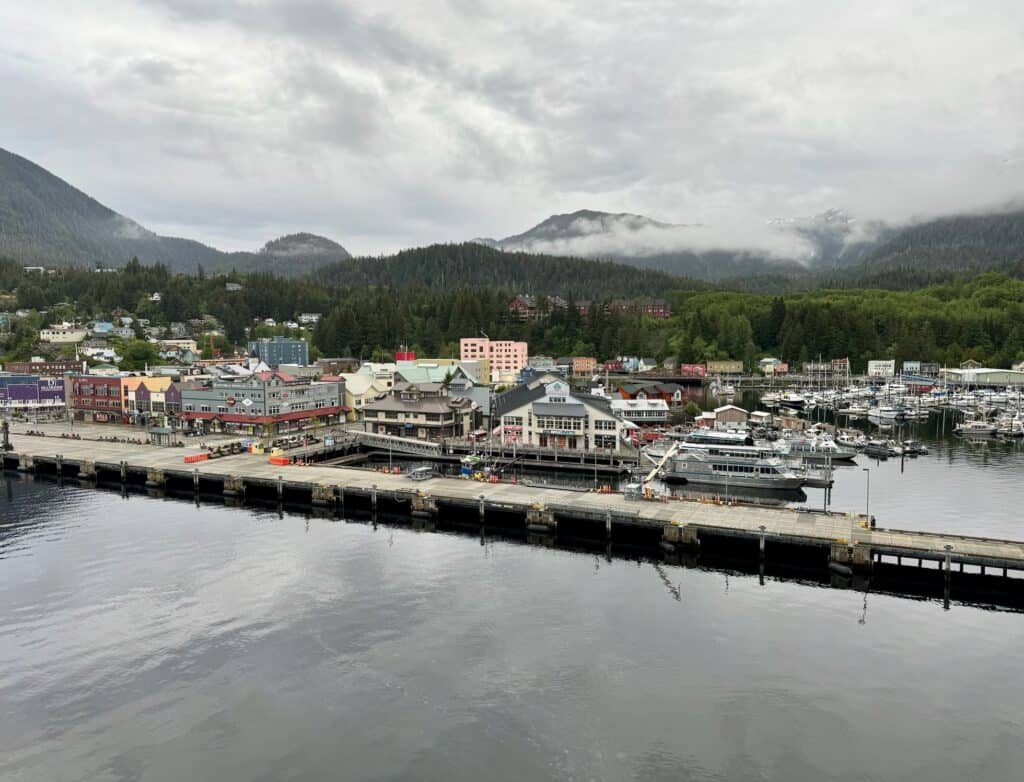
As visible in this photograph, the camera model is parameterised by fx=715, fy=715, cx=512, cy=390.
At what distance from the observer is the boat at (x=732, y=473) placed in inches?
2069

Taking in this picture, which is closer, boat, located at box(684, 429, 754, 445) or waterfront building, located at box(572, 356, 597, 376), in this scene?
boat, located at box(684, 429, 754, 445)

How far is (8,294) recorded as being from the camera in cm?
17625

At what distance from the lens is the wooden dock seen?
113ft

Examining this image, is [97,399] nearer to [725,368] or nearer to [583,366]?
[583,366]

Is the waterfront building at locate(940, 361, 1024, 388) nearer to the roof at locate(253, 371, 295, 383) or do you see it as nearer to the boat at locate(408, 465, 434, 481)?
the boat at locate(408, 465, 434, 481)

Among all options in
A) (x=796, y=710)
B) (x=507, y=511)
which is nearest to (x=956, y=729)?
(x=796, y=710)

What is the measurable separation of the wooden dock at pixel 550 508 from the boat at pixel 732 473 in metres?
11.9

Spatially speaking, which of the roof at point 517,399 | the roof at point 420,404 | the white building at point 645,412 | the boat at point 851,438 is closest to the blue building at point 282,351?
the roof at point 420,404

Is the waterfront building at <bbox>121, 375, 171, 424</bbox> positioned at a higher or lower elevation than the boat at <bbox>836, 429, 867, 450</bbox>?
higher

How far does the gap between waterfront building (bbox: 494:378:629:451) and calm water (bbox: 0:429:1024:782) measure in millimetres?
25433

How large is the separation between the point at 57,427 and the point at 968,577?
281 feet

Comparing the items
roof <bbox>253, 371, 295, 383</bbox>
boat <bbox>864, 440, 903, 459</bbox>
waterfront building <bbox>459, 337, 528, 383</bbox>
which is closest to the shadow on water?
roof <bbox>253, 371, 295, 383</bbox>

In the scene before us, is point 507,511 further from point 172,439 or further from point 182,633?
point 172,439

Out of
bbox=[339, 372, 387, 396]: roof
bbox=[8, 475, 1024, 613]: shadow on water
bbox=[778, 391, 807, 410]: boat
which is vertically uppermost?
bbox=[339, 372, 387, 396]: roof
